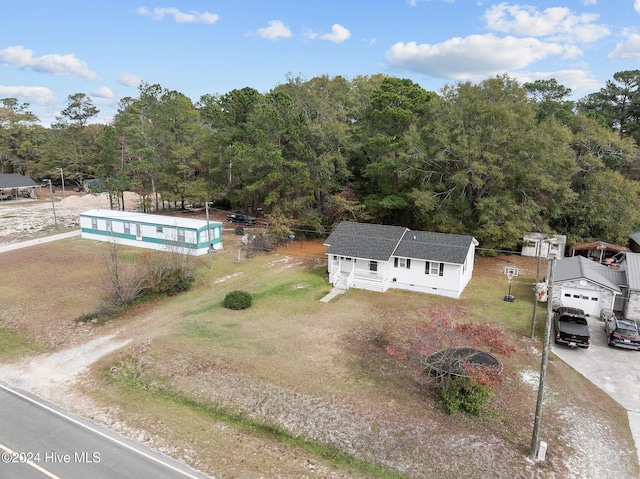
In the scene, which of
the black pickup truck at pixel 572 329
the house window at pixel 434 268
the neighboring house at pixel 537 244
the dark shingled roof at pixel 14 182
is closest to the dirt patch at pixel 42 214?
the dark shingled roof at pixel 14 182

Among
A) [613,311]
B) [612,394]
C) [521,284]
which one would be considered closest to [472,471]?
[612,394]

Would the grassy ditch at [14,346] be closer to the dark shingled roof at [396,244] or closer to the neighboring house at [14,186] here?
the dark shingled roof at [396,244]

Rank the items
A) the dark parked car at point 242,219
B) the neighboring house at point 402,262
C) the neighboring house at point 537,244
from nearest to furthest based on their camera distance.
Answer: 1. the neighboring house at point 402,262
2. the neighboring house at point 537,244
3. the dark parked car at point 242,219

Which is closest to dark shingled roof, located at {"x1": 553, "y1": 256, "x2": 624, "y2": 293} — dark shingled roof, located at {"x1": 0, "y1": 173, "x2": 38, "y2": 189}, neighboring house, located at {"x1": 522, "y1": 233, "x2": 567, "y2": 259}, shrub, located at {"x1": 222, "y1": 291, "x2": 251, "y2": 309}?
neighboring house, located at {"x1": 522, "y1": 233, "x2": 567, "y2": 259}

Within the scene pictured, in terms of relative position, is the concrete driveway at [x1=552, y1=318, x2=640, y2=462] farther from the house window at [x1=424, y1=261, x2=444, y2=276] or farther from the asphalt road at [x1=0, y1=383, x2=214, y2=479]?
the asphalt road at [x1=0, y1=383, x2=214, y2=479]

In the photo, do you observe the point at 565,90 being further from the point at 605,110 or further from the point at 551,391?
the point at 551,391

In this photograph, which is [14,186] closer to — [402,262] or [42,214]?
[42,214]

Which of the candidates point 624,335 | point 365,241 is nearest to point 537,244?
point 624,335
